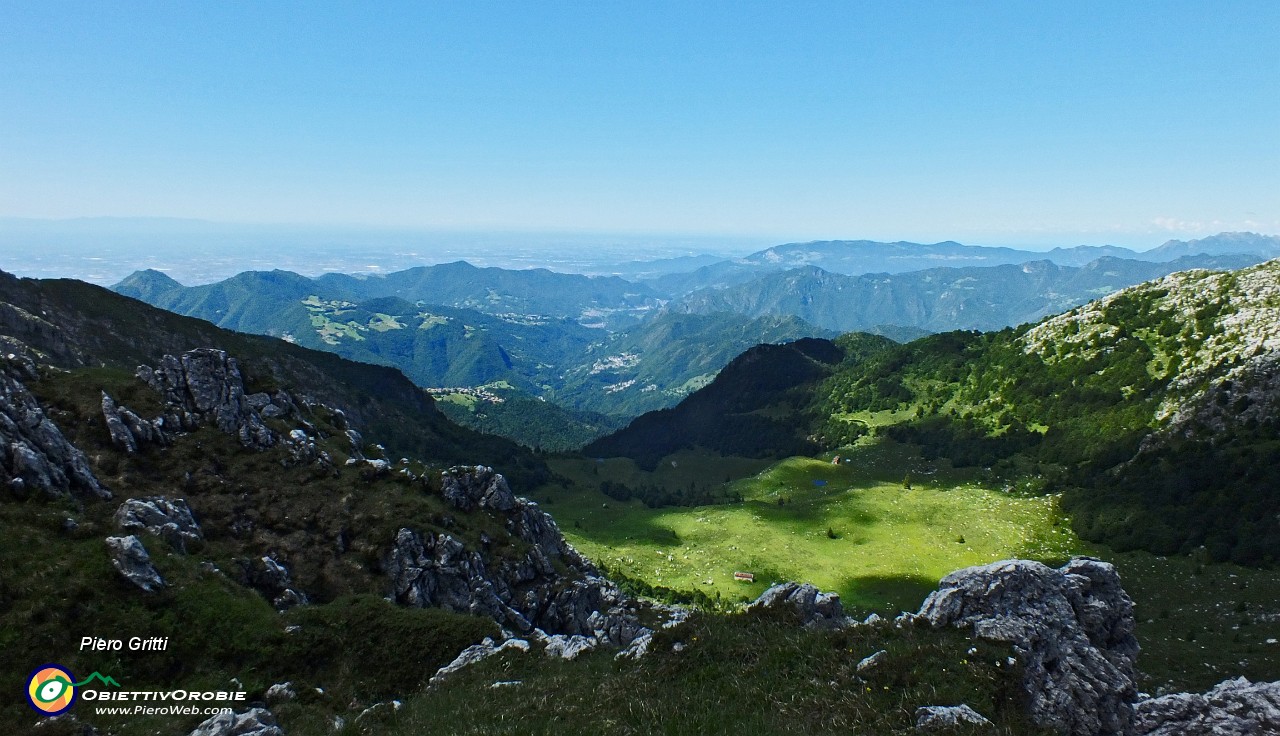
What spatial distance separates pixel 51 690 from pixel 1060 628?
3753cm

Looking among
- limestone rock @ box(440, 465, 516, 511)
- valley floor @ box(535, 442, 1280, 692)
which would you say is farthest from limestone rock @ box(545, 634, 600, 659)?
valley floor @ box(535, 442, 1280, 692)

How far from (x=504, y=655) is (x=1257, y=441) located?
9953cm

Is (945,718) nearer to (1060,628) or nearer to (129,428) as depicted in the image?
(1060,628)

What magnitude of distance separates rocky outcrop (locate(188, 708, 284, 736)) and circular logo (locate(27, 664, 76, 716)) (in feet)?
17.7

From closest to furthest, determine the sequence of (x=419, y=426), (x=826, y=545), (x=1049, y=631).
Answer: (x=1049, y=631) → (x=826, y=545) → (x=419, y=426)

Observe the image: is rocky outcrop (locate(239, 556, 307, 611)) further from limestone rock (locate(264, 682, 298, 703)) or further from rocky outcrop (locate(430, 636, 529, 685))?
rocky outcrop (locate(430, 636, 529, 685))

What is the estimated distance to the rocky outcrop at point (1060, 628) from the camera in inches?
685

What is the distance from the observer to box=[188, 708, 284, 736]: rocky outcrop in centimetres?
1908

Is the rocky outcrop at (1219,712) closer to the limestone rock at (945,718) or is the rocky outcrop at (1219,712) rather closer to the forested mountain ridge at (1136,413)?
the limestone rock at (945,718)

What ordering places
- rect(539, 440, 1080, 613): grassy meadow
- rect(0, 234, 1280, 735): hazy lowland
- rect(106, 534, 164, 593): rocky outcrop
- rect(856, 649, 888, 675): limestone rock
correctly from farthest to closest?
rect(539, 440, 1080, 613): grassy meadow < rect(106, 534, 164, 593): rocky outcrop < rect(0, 234, 1280, 735): hazy lowland < rect(856, 649, 888, 675): limestone rock

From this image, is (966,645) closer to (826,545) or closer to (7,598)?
(7,598)

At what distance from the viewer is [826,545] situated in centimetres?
8644

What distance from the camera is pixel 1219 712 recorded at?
17328 mm

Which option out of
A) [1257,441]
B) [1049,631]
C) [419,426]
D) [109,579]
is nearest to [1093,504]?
[1257,441]
